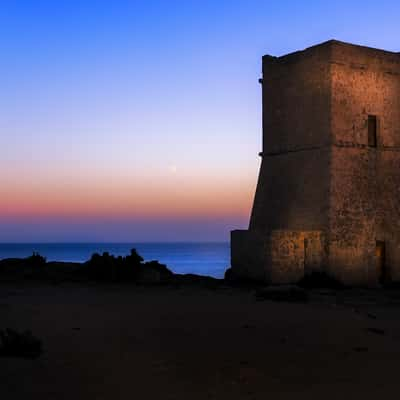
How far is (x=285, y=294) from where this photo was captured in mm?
16047

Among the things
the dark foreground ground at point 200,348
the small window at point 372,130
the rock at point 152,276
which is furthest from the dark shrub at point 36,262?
the small window at point 372,130

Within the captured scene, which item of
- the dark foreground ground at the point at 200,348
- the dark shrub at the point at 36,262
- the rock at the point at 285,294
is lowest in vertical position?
the dark foreground ground at the point at 200,348

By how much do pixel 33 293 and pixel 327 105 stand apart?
39.2 feet

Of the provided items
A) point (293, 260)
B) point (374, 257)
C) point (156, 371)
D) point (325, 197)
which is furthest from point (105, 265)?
point (156, 371)

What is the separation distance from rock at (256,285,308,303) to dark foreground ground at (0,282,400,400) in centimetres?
39

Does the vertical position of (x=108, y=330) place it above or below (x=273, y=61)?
below

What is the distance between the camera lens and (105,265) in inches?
845

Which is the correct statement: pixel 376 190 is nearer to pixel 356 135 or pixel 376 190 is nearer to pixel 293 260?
pixel 356 135

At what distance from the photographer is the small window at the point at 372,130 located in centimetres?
2211

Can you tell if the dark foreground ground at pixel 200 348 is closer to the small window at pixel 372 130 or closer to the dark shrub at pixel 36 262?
the dark shrub at pixel 36 262

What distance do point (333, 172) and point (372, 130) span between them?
2650mm

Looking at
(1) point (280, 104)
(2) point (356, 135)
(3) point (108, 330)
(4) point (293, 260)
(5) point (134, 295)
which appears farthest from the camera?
(1) point (280, 104)

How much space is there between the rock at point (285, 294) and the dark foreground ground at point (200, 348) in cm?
39

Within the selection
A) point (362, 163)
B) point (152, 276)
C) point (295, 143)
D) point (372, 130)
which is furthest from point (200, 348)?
point (372, 130)
